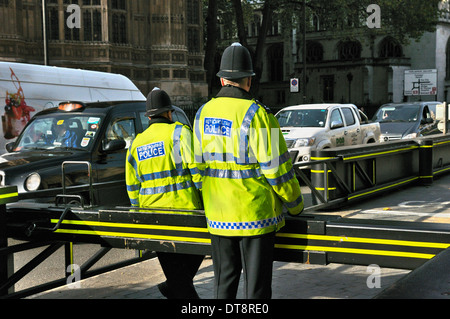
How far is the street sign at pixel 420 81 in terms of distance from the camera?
172 feet

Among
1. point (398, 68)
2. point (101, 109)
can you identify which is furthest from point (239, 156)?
point (398, 68)

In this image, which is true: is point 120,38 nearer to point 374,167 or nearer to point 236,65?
point 374,167

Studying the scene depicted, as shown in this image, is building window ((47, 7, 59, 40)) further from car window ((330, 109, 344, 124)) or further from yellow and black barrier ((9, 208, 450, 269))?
yellow and black barrier ((9, 208, 450, 269))

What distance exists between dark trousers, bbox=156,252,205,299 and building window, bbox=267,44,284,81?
6845 centimetres

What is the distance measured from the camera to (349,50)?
67.1 metres

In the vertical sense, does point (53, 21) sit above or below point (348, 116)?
above

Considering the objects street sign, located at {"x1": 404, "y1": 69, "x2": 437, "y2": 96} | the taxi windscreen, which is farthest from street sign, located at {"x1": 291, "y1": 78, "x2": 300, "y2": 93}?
street sign, located at {"x1": 404, "y1": 69, "x2": 437, "y2": 96}

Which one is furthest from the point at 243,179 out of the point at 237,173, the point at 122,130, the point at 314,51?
the point at 314,51

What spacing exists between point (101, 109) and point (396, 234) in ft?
20.6

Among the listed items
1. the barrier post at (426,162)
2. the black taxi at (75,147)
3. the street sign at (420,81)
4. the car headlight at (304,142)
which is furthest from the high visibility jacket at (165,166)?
the street sign at (420,81)

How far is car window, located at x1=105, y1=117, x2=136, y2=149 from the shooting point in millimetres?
8727

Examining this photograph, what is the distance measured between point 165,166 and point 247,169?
1.00m

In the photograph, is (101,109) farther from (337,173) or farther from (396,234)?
(396,234)
